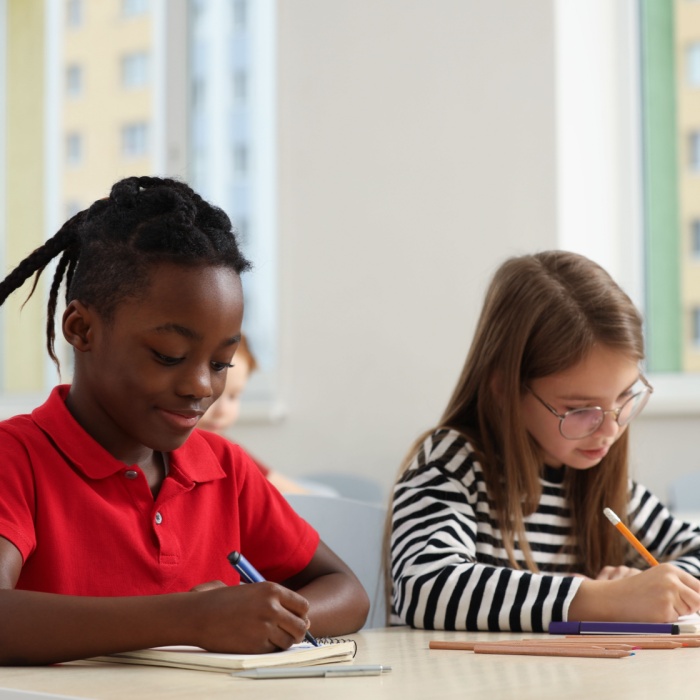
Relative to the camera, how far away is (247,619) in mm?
895

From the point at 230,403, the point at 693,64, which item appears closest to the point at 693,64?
the point at 693,64

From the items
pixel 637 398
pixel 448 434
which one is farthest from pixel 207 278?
pixel 637 398

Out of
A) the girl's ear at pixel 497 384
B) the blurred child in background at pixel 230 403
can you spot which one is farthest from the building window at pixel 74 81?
the girl's ear at pixel 497 384

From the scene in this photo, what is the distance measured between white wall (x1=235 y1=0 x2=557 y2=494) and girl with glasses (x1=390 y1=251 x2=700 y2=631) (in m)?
1.70

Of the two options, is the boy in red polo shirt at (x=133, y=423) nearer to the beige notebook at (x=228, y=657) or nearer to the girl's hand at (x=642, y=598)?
the beige notebook at (x=228, y=657)

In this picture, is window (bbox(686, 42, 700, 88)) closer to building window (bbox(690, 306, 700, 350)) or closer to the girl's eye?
building window (bbox(690, 306, 700, 350))

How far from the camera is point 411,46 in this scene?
352 cm

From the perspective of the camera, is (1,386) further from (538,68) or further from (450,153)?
(538,68)

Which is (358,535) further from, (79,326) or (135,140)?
(135,140)

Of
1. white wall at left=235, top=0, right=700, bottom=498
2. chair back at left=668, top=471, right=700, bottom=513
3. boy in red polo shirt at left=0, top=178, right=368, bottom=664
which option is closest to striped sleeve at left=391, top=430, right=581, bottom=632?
boy in red polo shirt at left=0, top=178, right=368, bottom=664

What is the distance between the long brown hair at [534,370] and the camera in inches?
60.9

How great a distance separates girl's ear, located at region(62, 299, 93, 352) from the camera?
1139 millimetres

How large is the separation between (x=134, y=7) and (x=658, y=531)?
367 centimetres

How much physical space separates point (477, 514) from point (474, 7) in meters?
2.26
